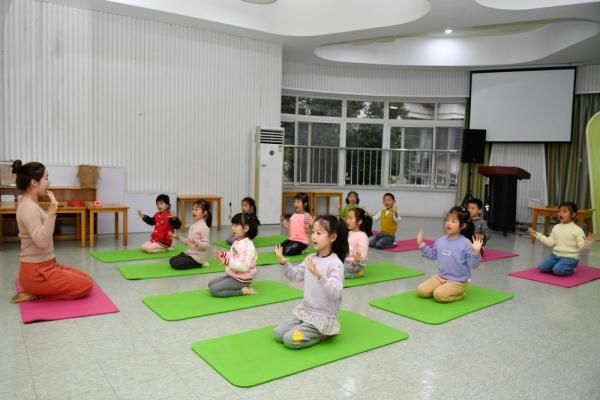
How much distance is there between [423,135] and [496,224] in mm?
3250

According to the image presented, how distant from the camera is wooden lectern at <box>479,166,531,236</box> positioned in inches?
320

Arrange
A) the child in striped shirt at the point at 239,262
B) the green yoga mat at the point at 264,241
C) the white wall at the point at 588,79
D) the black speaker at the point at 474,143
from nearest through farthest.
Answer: the child in striped shirt at the point at 239,262 < the green yoga mat at the point at 264,241 < the white wall at the point at 588,79 < the black speaker at the point at 474,143

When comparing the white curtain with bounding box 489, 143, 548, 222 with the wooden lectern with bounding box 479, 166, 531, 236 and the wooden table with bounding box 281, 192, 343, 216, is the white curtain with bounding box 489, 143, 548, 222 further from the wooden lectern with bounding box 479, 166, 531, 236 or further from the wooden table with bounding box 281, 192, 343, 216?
the wooden table with bounding box 281, 192, 343, 216

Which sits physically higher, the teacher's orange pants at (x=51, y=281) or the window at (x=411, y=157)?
the window at (x=411, y=157)

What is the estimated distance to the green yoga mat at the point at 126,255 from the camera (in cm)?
528

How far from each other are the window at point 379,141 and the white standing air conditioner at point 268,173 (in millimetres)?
1904

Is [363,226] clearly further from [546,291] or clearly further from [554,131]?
[554,131]

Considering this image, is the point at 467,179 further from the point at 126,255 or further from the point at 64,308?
the point at 64,308

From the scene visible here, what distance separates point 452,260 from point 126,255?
3.64 meters

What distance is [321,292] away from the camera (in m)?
2.87

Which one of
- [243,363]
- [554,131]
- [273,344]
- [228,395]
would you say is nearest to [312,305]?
[273,344]

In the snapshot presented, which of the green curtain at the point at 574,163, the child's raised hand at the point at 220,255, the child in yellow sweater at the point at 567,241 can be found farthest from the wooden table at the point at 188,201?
the green curtain at the point at 574,163

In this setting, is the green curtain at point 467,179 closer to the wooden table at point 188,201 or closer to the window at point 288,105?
the window at point 288,105

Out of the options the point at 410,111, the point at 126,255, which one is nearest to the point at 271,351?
the point at 126,255
